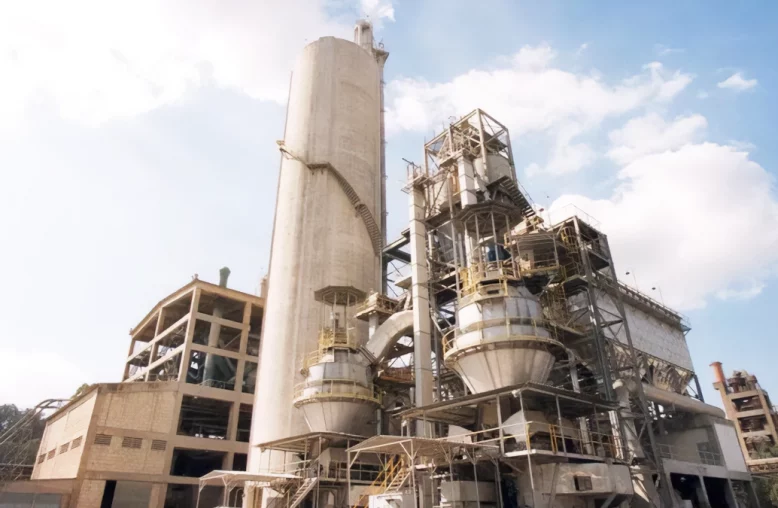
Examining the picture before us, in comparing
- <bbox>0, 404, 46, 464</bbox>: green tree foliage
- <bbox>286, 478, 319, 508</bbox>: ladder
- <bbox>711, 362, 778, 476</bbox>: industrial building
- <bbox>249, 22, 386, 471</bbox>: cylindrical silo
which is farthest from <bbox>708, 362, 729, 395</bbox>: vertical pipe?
<bbox>0, 404, 46, 464</bbox>: green tree foliage

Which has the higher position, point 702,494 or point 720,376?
point 720,376

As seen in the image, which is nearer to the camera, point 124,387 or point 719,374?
point 124,387

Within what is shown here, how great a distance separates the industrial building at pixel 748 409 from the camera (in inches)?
2398

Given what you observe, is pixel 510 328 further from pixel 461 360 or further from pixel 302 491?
pixel 302 491

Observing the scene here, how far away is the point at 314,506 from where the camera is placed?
81.9ft

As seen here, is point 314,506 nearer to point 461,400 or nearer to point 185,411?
point 461,400

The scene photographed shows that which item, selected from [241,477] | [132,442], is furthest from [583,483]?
[132,442]

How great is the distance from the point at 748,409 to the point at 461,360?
58.7m

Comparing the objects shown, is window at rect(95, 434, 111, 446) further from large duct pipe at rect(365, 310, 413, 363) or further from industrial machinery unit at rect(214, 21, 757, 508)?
large duct pipe at rect(365, 310, 413, 363)

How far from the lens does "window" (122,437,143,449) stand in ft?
116

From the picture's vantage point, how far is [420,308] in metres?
29.1

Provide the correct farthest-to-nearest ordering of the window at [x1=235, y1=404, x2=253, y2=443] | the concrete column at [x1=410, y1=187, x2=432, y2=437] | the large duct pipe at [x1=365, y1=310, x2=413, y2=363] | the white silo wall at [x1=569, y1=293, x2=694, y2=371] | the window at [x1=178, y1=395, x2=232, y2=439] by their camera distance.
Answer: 1. the window at [x1=235, y1=404, x2=253, y2=443]
2. the window at [x1=178, y1=395, x2=232, y2=439]
3. the white silo wall at [x1=569, y1=293, x2=694, y2=371]
4. the large duct pipe at [x1=365, y1=310, x2=413, y2=363]
5. the concrete column at [x1=410, y1=187, x2=432, y2=437]

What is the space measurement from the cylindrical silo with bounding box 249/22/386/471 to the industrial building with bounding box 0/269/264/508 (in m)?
7.82

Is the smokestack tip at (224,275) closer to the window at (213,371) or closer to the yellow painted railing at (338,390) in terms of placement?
the window at (213,371)
